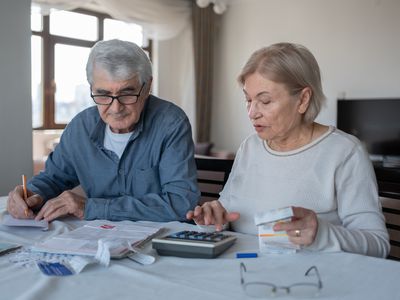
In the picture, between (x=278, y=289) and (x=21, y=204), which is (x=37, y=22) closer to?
Answer: (x=21, y=204)

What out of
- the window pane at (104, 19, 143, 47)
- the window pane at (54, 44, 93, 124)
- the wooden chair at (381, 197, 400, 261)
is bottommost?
the wooden chair at (381, 197, 400, 261)

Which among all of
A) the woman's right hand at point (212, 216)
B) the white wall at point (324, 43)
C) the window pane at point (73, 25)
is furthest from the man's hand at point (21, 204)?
the white wall at point (324, 43)

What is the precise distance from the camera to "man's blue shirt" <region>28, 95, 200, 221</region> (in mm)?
1478

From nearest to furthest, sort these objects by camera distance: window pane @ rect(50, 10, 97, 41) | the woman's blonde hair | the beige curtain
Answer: the woman's blonde hair, window pane @ rect(50, 10, 97, 41), the beige curtain

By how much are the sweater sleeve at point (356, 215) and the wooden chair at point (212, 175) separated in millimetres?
651

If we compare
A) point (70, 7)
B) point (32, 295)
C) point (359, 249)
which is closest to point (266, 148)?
point (359, 249)

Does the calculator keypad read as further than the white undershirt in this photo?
No

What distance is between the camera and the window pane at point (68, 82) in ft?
18.3

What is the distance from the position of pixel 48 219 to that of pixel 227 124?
562 centimetres

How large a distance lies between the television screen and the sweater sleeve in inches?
162

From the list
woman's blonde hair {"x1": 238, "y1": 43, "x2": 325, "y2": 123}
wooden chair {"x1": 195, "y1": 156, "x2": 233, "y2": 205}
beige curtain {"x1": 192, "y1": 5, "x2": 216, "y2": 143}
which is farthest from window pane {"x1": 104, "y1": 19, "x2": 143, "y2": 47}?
woman's blonde hair {"x1": 238, "y1": 43, "x2": 325, "y2": 123}

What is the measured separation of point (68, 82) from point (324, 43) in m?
3.24

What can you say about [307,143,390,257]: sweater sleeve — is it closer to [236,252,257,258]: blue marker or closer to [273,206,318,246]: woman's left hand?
[273,206,318,246]: woman's left hand

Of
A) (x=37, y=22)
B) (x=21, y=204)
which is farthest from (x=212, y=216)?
(x=37, y=22)
